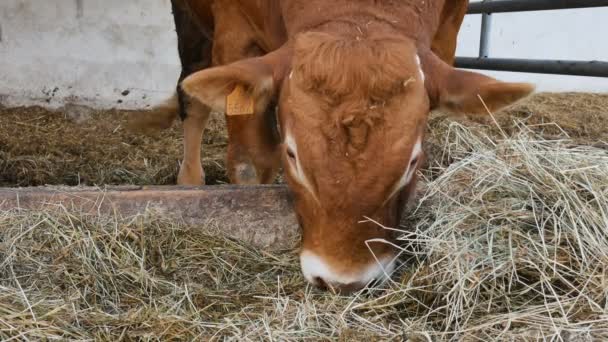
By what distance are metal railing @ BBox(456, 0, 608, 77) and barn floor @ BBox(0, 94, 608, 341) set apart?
1424mm

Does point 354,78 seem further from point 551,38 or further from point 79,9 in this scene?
point 551,38

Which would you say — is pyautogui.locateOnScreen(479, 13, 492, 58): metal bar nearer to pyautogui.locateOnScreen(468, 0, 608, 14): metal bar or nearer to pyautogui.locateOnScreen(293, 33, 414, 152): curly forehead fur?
pyautogui.locateOnScreen(468, 0, 608, 14): metal bar

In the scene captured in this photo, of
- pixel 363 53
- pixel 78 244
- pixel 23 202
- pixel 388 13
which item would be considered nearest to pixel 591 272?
pixel 363 53

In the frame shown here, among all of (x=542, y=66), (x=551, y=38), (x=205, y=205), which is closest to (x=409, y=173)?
(x=205, y=205)

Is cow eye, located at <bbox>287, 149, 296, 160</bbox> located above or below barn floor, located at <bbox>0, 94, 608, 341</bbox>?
above

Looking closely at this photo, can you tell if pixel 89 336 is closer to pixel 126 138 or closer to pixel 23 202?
pixel 23 202

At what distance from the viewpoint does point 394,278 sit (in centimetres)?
241

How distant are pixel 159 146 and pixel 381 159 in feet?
13.2

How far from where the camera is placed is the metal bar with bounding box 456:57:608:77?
4055 millimetres

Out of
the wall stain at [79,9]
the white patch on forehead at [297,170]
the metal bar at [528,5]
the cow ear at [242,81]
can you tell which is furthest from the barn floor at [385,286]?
the wall stain at [79,9]

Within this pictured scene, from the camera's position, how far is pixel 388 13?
270 centimetres

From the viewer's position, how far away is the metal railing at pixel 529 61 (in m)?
4.08

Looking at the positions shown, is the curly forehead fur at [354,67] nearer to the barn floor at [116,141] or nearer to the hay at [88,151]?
the barn floor at [116,141]

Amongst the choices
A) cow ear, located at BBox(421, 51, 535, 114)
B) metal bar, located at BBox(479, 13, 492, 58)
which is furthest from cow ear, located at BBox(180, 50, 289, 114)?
metal bar, located at BBox(479, 13, 492, 58)
